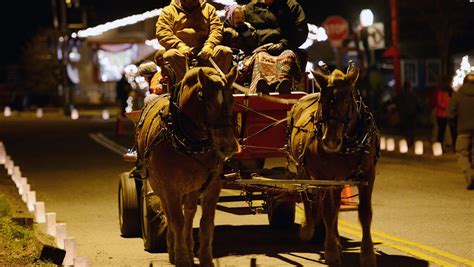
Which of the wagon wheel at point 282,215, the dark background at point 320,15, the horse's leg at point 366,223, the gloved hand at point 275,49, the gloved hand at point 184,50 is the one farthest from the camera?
the dark background at point 320,15

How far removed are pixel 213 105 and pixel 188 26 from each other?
2.52m

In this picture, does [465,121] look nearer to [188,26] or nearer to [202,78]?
[188,26]

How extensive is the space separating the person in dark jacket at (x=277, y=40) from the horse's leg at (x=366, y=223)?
2097 mm

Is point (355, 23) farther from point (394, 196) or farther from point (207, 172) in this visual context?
point (207, 172)

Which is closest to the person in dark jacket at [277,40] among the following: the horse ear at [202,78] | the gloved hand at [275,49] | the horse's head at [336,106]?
the gloved hand at [275,49]

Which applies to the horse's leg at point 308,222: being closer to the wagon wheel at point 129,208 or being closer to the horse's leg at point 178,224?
the horse's leg at point 178,224

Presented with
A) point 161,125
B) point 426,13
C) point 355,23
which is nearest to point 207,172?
point 161,125

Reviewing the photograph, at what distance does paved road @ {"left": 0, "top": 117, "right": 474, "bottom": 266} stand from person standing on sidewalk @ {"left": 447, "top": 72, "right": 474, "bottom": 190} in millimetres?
504

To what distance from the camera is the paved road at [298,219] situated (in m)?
11.9

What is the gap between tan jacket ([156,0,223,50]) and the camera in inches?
464

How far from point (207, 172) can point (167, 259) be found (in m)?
1.98

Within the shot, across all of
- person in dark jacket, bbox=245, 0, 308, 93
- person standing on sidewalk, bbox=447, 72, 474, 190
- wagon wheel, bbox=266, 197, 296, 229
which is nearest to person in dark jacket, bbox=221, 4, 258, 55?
person in dark jacket, bbox=245, 0, 308, 93

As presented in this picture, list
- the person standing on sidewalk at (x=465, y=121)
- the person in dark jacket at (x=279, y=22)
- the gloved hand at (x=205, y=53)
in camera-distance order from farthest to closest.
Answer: the person standing on sidewalk at (x=465, y=121), the person in dark jacket at (x=279, y=22), the gloved hand at (x=205, y=53)

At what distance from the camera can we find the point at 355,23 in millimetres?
51094
